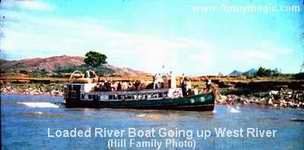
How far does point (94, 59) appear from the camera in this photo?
465 centimetres

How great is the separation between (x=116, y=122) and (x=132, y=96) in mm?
451

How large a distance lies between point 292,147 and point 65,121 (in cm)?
145

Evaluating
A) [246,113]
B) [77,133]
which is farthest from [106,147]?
[246,113]

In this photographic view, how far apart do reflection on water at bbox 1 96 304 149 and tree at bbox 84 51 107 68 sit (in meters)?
0.36

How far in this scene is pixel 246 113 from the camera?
15.9 ft

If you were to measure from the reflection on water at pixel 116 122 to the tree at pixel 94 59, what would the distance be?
1.18 feet

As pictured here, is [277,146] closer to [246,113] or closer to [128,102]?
[246,113]

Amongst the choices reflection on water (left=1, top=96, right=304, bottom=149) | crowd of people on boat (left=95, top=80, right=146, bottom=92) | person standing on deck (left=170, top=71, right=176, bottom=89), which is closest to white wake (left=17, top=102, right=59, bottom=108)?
reflection on water (left=1, top=96, right=304, bottom=149)

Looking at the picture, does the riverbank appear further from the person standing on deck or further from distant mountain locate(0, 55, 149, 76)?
the person standing on deck

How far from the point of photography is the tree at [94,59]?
4641mm

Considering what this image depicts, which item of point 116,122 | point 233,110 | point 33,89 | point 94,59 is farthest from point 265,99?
point 33,89

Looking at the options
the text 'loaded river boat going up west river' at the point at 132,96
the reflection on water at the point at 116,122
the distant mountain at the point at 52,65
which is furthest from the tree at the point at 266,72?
the distant mountain at the point at 52,65

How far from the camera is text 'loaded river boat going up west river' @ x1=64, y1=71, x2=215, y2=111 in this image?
4977 mm

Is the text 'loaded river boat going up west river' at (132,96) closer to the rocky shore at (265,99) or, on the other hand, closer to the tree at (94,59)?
the rocky shore at (265,99)
